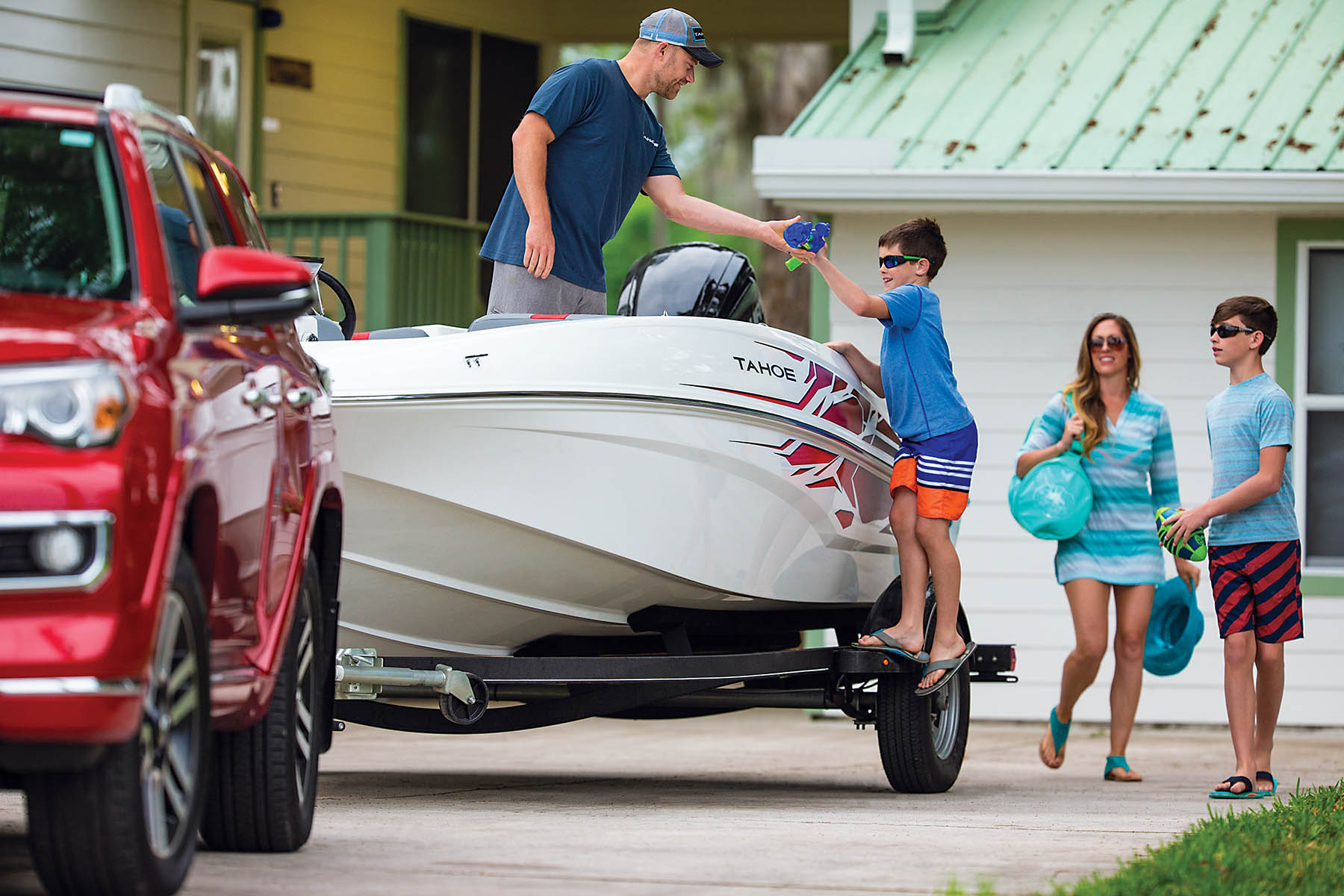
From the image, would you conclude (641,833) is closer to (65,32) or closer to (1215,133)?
(1215,133)

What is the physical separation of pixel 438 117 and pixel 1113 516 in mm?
7733

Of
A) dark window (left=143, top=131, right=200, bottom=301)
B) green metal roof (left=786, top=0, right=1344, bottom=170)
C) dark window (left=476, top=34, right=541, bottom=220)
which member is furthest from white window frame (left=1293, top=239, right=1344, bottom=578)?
dark window (left=143, top=131, right=200, bottom=301)

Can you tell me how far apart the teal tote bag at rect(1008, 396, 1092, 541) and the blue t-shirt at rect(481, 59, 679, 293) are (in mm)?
2262

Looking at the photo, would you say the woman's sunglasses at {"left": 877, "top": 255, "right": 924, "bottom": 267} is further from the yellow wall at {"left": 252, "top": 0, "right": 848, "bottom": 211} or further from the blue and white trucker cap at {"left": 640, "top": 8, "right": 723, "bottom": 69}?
the yellow wall at {"left": 252, "top": 0, "right": 848, "bottom": 211}

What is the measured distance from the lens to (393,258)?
11.8 m

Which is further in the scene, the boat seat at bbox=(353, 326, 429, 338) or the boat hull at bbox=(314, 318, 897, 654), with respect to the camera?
the boat seat at bbox=(353, 326, 429, 338)

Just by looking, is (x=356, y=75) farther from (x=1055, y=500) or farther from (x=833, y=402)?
(x=833, y=402)

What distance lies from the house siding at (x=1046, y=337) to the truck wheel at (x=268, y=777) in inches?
256

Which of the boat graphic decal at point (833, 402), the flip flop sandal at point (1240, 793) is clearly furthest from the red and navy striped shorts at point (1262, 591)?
the boat graphic decal at point (833, 402)

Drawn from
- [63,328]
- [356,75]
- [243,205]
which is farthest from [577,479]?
[356,75]

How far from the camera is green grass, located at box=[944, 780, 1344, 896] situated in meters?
4.25

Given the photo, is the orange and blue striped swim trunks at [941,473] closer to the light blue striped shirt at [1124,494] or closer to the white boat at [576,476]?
the white boat at [576,476]

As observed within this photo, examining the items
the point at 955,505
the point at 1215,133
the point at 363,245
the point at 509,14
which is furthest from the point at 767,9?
the point at 955,505

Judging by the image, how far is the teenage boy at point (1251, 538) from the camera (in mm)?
7258
